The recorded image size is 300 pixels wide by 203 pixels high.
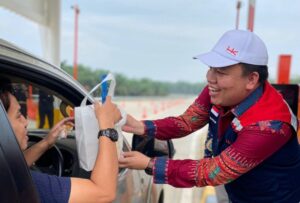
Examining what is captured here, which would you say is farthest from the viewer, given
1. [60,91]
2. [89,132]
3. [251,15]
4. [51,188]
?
[251,15]

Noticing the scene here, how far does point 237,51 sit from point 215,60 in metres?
0.10

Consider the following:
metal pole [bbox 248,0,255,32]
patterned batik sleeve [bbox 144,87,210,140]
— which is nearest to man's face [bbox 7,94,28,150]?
patterned batik sleeve [bbox 144,87,210,140]

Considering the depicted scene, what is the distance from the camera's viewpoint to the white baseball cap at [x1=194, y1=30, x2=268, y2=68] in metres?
1.73

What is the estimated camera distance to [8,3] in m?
7.86

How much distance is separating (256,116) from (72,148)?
1.30 metres

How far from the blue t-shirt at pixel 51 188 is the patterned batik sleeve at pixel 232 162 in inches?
20.4

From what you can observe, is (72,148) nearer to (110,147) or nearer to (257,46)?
(110,147)

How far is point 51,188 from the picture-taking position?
1.39 m

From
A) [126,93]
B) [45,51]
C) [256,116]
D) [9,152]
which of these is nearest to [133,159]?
[256,116]

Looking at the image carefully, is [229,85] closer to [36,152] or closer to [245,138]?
[245,138]

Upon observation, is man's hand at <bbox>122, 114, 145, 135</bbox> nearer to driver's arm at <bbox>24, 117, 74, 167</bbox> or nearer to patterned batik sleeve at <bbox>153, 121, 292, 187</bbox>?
driver's arm at <bbox>24, 117, 74, 167</bbox>

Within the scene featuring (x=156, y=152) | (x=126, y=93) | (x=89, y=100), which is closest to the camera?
(x=89, y=100)

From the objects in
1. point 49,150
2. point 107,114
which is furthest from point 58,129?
point 107,114

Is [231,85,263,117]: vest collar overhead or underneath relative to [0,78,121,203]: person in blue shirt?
overhead
